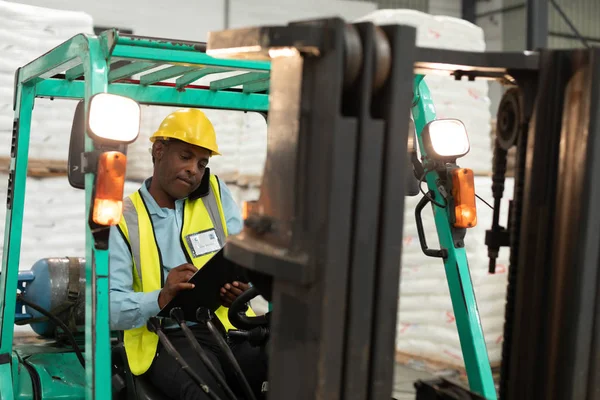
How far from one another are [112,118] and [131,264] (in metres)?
1.01

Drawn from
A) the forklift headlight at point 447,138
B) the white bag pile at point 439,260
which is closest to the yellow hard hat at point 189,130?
the forklift headlight at point 447,138

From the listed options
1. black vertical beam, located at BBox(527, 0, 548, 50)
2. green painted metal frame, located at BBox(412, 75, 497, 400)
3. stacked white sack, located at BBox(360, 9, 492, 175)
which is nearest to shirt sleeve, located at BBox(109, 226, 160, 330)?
green painted metal frame, located at BBox(412, 75, 497, 400)

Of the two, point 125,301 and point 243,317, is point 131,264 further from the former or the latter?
point 243,317

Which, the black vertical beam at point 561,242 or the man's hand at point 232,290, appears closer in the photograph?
the black vertical beam at point 561,242

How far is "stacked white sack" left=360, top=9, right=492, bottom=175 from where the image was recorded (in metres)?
6.21

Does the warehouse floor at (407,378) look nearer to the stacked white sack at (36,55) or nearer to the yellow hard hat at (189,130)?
the yellow hard hat at (189,130)

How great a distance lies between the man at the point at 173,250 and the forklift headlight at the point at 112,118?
741mm

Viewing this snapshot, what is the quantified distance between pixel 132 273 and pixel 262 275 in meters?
1.72

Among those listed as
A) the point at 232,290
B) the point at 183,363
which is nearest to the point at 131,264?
the point at 232,290

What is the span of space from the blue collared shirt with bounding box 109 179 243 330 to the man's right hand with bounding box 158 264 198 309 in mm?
65

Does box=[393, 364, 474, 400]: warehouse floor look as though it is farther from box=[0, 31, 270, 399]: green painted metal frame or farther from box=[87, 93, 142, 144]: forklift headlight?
box=[87, 93, 142, 144]: forklift headlight

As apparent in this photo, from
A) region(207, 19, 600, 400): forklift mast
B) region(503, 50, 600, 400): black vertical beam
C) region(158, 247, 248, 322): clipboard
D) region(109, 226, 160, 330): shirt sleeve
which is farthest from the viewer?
region(109, 226, 160, 330): shirt sleeve

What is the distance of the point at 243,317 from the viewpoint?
9.43 feet

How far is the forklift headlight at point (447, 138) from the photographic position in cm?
250
